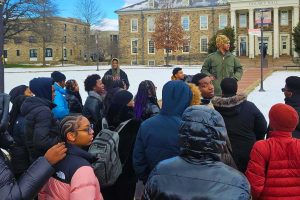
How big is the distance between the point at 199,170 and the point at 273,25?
216ft

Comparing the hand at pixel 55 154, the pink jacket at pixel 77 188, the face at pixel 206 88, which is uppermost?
the face at pixel 206 88

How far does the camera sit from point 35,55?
3661 inches

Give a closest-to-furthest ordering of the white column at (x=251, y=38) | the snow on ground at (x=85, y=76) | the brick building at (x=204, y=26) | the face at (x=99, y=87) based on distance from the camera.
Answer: the face at (x=99, y=87)
the snow on ground at (x=85, y=76)
the white column at (x=251, y=38)
the brick building at (x=204, y=26)

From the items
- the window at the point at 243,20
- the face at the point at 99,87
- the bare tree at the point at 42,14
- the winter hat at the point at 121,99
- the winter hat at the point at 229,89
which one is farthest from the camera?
the window at the point at 243,20

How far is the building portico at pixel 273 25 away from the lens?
63562 mm

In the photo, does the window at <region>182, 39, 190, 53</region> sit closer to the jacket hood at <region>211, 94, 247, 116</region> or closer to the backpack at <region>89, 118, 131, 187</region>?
the jacket hood at <region>211, 94, 247, 116</region>

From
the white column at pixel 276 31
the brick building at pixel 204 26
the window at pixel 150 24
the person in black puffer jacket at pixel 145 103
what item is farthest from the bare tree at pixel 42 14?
the person in black puffer jacket at pixel 145 103

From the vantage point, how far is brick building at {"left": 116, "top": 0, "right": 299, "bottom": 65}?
210 feet

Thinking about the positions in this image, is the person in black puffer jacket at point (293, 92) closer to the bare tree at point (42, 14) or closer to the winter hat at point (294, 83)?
the winter hat at point (294, 83)

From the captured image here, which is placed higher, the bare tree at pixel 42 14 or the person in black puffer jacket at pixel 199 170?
the bare tree at pixel 42 14

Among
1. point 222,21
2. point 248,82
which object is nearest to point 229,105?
point 248,82

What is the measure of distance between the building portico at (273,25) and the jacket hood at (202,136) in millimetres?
A: 62281

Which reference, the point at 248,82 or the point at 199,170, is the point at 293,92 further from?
the point at 248,82

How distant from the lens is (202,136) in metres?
2.43
